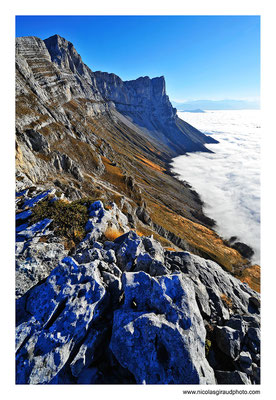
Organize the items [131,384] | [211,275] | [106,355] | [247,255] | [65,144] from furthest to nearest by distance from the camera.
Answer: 1. [247,255]
2. [65,144]
3. [211,275]
4. [106,355]
5. [131,384]

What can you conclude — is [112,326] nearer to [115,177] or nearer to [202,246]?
[115,177]

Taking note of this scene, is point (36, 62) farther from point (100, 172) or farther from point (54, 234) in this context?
point (54, 234)

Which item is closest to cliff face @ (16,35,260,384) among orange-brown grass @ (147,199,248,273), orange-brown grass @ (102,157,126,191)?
orange-brown grass @ (102,157,126,191)

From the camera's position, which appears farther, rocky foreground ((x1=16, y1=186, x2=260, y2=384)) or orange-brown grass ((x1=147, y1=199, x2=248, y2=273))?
orange-brown grass ((x1=147, y1=199, x2=248, y2=273))

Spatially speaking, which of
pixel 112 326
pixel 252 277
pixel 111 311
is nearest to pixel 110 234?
pixel 111 311

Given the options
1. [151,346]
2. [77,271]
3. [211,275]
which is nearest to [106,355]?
[151,346]

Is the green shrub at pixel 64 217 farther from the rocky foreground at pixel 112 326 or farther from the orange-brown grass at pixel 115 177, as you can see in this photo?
A: the orange-brown grass at pixel 115 177

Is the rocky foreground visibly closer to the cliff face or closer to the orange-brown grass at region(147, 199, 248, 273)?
the cliff face


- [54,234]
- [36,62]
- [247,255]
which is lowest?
[247,255]
